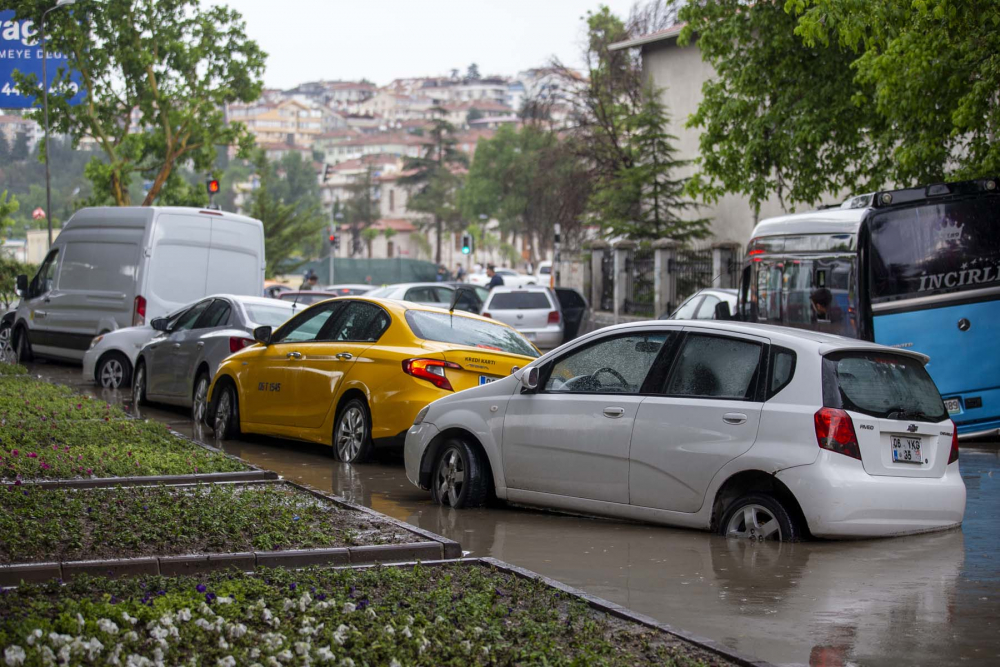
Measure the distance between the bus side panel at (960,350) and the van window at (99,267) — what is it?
12429mm

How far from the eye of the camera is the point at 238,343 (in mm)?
15672

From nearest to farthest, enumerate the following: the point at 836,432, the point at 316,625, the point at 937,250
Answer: the point at 316,625 → the point at 836,432 → the point at 937,250

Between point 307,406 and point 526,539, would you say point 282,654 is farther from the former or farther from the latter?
point 307,406

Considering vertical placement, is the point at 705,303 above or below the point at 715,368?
above

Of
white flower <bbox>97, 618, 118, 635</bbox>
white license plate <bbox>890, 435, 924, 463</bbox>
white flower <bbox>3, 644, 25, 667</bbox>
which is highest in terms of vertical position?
white license plate <bbox>890, 435, 924, 463</bbox>

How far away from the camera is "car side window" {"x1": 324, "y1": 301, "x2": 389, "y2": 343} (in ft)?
41.0

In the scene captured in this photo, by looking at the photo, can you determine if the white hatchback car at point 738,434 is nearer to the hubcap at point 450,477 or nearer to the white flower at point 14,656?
the hubcap at point 450,477

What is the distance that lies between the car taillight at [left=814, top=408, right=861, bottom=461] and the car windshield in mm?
9360

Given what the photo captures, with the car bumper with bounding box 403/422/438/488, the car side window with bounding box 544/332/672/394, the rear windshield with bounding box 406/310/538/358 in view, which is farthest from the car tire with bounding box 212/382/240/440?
the car side window with bounding box 544/332/672/394

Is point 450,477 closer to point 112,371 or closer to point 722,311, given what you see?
point 722,311

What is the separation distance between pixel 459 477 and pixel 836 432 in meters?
3.06

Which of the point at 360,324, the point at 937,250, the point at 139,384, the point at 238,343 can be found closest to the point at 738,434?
the point at 360,324

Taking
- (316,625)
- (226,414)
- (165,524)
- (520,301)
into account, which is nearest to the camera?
(316,625)

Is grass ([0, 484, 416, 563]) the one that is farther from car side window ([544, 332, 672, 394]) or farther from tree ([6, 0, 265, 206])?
tree ([6, 0, 265, 206])
